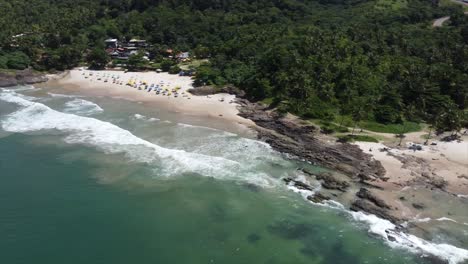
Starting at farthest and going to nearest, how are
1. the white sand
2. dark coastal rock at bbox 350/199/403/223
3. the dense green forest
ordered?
the dense green forest < the white sand < dark coastal rock at bbox 350/199/403/223

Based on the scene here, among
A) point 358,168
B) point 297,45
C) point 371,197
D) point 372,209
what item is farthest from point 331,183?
point 297,45

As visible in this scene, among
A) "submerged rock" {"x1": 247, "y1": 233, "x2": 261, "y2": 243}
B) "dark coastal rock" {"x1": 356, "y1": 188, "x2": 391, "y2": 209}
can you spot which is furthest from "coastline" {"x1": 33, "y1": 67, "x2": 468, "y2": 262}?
"submerged rock" {"x1": 247, "y1": 233, "x2": 261, "y2": 243}

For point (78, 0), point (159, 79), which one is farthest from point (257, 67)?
point (78, 0)

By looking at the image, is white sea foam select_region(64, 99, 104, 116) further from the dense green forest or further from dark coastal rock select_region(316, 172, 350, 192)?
dark coastal rock select_region(316, 172, 350, 192)

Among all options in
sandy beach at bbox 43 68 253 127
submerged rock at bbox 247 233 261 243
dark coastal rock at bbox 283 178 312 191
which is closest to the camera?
submerged rock at bbox 247 233 261 243

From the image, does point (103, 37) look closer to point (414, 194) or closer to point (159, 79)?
point (159, 79)

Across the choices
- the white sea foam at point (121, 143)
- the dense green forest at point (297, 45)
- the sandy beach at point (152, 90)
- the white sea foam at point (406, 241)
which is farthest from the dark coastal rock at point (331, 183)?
the sandy beach at point (152, 90)

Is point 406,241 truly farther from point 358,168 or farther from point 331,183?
point 358,168
